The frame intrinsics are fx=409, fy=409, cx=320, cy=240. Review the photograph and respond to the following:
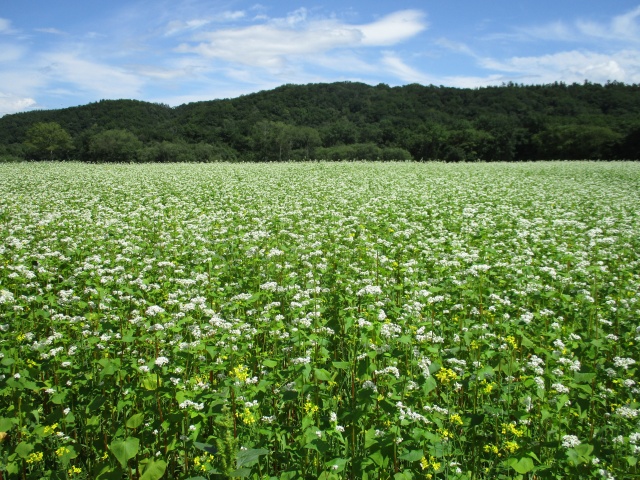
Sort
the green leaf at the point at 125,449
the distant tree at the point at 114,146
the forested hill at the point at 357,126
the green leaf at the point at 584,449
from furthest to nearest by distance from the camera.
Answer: the distant tree at the point at 114,146 < the forested hill at the point at 357,126 < the green leaf at the point at 584,449 < the green leaf at the point at 125,449

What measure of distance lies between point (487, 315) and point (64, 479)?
4.57m

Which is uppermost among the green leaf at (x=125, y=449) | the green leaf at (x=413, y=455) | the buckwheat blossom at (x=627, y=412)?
the green leaf at (x=125, y=449)

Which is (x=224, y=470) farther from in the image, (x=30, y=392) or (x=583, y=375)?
(x=583, y=375)

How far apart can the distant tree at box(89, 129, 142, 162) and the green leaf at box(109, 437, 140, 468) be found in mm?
65546

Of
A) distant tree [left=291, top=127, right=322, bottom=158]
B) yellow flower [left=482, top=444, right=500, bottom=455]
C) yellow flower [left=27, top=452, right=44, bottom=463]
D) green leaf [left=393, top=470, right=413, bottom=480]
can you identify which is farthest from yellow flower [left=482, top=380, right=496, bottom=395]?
distant tree [left=291, top=127, right=322, bottom=158]

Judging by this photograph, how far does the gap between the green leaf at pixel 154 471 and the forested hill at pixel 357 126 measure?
59.2 meters

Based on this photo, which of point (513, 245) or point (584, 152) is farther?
point (584, 152)

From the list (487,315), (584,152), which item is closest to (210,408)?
(487,315)

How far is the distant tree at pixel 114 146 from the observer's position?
6319cm

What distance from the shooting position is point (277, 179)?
22719mm

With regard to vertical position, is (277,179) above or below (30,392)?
above

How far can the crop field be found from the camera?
3.04 metres

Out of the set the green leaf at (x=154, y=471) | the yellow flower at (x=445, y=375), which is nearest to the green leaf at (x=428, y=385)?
the yellow flower at (x=445, y=375)

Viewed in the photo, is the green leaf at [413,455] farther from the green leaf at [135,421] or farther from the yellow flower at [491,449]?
the green leaf at [135,421]
